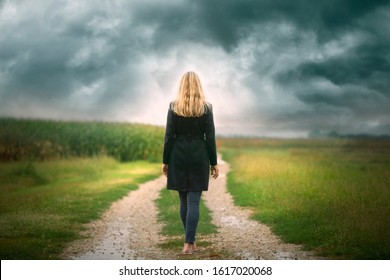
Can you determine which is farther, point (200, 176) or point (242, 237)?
point (242, 237)

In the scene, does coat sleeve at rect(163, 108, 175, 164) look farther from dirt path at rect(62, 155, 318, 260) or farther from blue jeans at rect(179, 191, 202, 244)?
dirt path at rect(62, 155, 318, 260)

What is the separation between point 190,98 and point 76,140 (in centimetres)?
2837

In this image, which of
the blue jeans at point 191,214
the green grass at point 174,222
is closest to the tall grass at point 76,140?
the green grass at point 174,222

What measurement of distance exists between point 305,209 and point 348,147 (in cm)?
733

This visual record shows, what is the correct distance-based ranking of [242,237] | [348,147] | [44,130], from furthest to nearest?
[44,130]
[348,147]
[242,237]

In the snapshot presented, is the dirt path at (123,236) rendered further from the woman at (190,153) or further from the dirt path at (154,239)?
the woman at (190,153)

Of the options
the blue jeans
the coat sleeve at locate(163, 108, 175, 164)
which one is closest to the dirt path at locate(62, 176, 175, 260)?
the blue jeans

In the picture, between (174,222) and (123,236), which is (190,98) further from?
(174,222)

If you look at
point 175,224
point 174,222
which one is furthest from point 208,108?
point 174,222

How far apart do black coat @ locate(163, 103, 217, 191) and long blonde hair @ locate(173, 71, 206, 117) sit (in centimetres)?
16

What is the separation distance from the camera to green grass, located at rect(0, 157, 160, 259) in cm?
806
